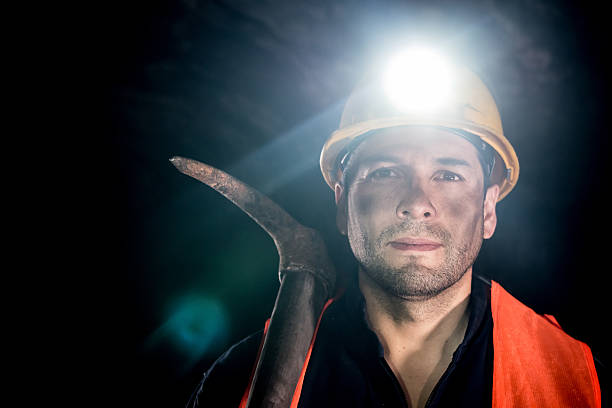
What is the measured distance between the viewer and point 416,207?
125cm

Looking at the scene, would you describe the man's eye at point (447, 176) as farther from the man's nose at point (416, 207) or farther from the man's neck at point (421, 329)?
the man's neck at point (421, 329)

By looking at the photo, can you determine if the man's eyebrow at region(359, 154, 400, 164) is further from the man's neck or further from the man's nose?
the man's neck

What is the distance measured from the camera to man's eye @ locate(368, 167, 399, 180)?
4.63ft

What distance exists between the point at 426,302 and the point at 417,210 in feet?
1.35

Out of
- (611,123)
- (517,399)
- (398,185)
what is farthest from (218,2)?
(611,123)

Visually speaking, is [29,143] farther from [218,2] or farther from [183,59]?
[218,2]

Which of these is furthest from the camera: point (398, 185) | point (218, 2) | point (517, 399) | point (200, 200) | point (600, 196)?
point (200, 200)

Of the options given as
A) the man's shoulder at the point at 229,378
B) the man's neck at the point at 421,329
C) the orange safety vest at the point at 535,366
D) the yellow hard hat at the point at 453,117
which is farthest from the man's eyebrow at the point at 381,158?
the man's shoulder at the point at 229,378

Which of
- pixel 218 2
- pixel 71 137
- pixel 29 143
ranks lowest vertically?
pixel 29 143

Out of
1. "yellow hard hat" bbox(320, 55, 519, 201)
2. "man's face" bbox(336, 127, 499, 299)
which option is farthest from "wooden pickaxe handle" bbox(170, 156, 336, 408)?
"yellow hard hat" bbox(320, 55, 519, 201)

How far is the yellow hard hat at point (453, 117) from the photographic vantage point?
1.40m

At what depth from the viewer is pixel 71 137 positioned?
2.67 m

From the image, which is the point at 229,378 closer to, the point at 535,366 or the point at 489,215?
the point at 535,366

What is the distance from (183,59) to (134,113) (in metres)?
0.70
